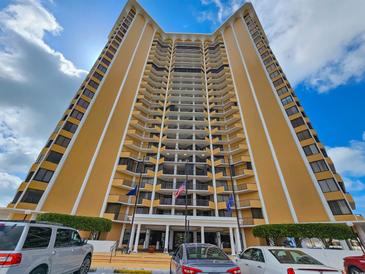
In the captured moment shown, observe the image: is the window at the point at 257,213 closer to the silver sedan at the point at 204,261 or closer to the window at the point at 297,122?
the window at the point at 297,122

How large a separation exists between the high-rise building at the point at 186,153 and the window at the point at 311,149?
0.56ft

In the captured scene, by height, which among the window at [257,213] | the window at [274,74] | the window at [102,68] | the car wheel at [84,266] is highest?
the window at [102,68]

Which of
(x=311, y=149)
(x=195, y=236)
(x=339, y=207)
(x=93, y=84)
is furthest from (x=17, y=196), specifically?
(x=311, y=149)

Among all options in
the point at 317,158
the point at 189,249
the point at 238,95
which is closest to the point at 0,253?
the point at 189,249

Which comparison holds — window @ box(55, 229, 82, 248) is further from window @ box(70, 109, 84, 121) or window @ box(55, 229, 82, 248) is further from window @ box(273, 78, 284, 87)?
window @ box(273, 78, 284, 87)

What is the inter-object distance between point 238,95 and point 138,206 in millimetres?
31164

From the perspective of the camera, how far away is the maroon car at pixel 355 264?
340 inches

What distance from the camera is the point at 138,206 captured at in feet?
92.4

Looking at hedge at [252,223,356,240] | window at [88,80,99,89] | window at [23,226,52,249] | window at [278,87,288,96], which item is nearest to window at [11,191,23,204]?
window at [88,80,99,89]

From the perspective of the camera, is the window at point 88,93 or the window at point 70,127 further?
the window at point 88,93

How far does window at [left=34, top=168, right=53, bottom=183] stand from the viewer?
2308 cm

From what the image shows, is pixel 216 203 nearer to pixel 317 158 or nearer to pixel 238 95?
pixel 317 158

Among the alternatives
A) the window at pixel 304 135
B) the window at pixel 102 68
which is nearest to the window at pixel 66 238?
the window at pixel 304 135

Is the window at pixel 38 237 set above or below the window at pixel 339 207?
below
